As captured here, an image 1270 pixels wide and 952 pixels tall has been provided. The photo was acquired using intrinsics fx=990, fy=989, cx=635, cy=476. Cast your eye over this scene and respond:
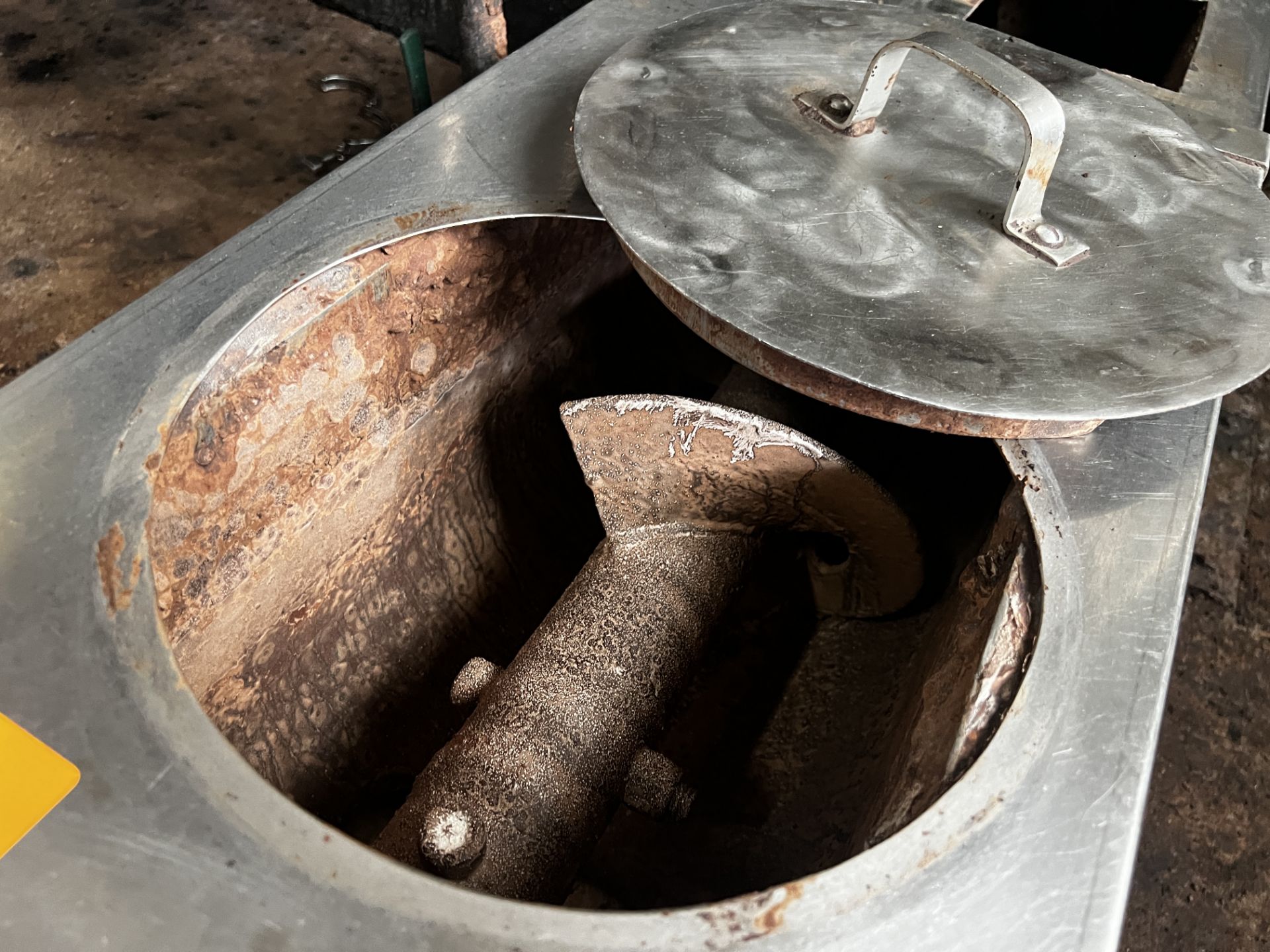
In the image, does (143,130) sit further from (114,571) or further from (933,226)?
(933,226)

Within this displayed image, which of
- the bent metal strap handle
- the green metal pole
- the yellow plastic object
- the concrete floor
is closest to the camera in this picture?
the yellow plastic object

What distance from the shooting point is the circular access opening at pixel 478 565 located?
1292 millimetres

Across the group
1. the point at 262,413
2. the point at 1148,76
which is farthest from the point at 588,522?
the point at 1148,76

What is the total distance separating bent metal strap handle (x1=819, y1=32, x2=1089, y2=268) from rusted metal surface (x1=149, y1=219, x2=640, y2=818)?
28.6 inches

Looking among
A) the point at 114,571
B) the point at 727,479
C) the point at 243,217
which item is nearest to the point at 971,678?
the point at 727,479

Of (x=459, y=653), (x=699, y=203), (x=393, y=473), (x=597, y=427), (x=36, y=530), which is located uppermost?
(x=699, y=203)

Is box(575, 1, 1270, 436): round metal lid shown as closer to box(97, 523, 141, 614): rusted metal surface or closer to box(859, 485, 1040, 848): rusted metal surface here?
box(859, 485, 1040, 848): rusted metal surface

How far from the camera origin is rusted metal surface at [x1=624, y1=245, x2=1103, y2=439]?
1.02 metres

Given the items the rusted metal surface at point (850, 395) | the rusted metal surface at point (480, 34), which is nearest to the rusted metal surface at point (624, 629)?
the rusted metal surface at point (850, 395)

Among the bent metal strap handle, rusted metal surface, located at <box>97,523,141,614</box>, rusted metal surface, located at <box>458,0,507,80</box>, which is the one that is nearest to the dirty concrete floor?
rusted metal surface, located at <box>458,0,507,80</box>

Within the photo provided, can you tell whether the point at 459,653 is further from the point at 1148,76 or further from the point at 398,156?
the point at 1148,76

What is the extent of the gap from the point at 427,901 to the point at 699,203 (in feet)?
2.61

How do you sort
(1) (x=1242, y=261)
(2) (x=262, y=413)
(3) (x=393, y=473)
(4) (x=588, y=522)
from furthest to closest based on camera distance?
(4) (x=588, y=522), (3) (x=393, y=473), (2) (x=262, y=413), (1) (x=1242, y=261)

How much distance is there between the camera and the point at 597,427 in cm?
135
